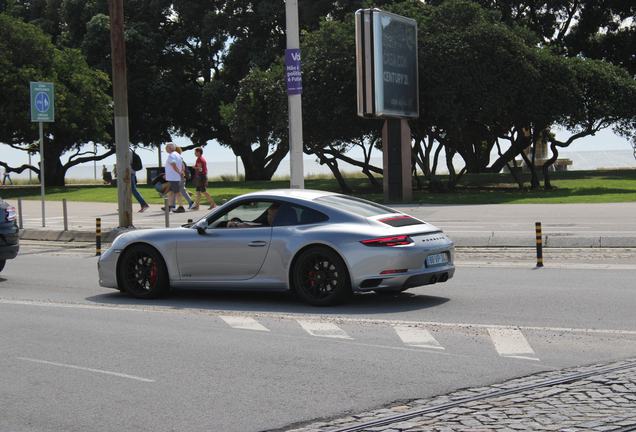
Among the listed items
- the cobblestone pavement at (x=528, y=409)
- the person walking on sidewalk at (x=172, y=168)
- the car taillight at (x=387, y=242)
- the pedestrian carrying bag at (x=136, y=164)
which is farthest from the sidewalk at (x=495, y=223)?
the cobblestone pavement at (x=528, y=409)

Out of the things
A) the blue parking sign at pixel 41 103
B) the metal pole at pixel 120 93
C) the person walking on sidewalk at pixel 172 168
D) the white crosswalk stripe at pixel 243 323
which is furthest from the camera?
the person walking on sidewalk at pixel 172 168

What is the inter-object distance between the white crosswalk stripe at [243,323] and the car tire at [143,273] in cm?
144

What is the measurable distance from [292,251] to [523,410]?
13.4 feet

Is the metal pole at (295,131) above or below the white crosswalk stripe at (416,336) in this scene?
above

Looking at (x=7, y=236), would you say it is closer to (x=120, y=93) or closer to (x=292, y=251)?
(x=292, y=251)

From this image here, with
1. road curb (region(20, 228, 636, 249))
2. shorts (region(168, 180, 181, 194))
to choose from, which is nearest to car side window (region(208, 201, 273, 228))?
road curb (region(20, 228, 636, 249))

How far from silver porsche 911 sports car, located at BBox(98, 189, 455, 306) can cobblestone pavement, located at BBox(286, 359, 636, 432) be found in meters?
2.93

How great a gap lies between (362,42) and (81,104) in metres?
19.7

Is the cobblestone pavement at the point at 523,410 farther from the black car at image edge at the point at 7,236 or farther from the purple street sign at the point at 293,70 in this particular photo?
the purple street sign at the point at 293,70

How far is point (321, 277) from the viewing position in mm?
8281

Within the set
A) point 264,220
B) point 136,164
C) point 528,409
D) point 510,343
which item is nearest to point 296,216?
point 264,220

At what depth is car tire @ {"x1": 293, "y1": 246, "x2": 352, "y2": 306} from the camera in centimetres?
809

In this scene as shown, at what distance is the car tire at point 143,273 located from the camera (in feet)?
29.9

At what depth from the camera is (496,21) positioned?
30938mm
